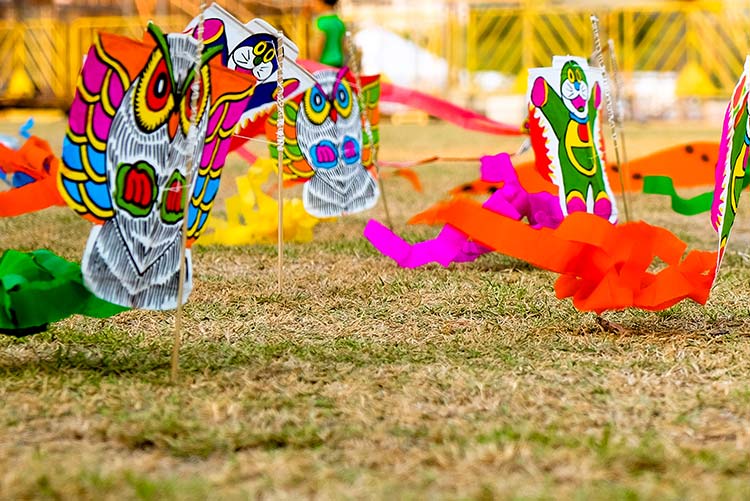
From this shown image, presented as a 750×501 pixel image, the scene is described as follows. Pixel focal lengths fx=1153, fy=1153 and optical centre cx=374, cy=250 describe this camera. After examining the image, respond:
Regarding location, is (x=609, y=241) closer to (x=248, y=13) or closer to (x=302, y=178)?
(x=302, y=178)

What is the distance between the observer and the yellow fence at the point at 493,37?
17.1 meters

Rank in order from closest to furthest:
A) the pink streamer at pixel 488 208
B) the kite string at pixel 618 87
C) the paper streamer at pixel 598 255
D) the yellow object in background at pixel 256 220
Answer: the paper streamer at pixel 598 255, the pink streamer at pixel 488 208, the kite string at pixel 618 87, the yellow object in background at pixel 256 220

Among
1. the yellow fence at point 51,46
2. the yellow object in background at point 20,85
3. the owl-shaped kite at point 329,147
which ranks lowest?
the owl-shaped kite at point 329,147

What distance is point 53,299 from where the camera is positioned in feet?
7.94

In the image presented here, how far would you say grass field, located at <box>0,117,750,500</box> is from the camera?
1.85 meters

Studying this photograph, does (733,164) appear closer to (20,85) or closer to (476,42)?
(476,42)

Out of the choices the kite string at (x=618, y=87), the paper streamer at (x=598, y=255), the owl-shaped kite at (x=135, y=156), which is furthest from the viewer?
the kite string at (x=618, y=87)

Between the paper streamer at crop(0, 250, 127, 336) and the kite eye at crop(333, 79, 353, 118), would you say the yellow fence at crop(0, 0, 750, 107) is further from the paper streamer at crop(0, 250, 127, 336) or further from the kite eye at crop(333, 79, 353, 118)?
the paper streamer at crop(0, 250, 127, 336)

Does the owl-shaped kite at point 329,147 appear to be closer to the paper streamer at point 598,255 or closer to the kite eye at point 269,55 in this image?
the kite eye at point 269,55

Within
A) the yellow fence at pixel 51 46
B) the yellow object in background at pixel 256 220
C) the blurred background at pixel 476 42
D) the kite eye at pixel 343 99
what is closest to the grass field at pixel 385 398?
the kite eye at pixel 343 99

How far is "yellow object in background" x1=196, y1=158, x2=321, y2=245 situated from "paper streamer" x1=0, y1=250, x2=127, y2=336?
2.26 metres

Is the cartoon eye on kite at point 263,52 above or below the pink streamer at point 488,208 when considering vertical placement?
above

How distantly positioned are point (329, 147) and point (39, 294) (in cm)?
199

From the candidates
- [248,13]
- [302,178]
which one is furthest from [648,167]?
[248,13]
